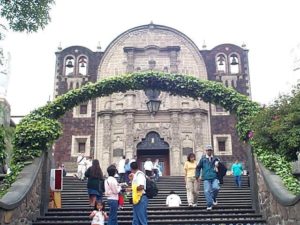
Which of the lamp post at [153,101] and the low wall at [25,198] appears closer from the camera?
the low wall at [25,198]

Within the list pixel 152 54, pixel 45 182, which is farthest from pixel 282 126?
pixel 152 54

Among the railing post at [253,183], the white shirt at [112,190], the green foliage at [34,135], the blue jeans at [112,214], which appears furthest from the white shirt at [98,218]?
the railing post at [253,183]

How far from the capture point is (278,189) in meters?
8.44

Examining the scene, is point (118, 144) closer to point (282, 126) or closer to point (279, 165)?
point (279, 165)

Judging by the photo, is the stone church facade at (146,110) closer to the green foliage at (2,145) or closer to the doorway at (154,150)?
the doorway at (154,150)

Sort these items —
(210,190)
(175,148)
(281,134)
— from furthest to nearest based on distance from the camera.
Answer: (175,148) < (210,190) < (281,134)

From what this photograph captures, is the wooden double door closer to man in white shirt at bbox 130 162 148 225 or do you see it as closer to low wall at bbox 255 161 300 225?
low wall at bbox 255 161 300 225

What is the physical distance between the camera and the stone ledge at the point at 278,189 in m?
7.53

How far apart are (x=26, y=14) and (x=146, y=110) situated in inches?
730

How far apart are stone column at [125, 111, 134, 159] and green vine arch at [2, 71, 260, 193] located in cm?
1314

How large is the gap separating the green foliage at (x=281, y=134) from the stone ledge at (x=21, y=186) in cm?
498

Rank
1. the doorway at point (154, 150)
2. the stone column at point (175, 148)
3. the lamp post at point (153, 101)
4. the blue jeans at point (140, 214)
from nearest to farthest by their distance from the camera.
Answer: the blue jeans at point (140, 214)
the lamp post at point (153, 101)
the stone column at point (175, 148)
the doorway at point (154, 150)

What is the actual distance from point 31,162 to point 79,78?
1774 centimetres

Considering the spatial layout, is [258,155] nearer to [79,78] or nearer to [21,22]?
[21,22]
